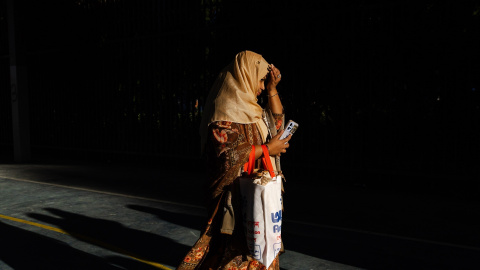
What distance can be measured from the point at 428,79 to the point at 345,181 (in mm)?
2199

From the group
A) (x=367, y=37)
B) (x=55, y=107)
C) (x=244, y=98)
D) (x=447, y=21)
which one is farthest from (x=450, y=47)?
(x=55, y=107)

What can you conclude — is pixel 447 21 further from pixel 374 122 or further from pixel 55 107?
pixel 55 107

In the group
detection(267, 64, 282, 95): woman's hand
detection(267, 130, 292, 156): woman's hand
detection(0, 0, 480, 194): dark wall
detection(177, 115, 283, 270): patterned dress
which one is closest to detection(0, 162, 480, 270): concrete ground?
detection(0, 0, 480, 194): dark wall

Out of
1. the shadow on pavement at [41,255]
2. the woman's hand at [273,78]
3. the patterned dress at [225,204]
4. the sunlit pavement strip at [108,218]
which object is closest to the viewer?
the patterned dress at [225,204]

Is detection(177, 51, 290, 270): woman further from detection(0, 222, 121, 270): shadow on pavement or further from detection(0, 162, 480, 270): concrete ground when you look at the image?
detection(0, 222, 121, 270): shadow on pavement

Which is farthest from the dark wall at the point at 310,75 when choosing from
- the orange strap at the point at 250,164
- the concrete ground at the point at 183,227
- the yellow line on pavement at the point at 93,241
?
the orange strap at the point at 250,164

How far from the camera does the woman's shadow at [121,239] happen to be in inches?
197

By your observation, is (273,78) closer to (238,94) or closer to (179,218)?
(238,94)

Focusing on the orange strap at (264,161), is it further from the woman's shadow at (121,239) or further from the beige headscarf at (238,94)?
the woman's shadow at (121,239)

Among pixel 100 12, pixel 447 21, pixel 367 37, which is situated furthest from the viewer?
pixel 100 12

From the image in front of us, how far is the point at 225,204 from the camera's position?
141 inches

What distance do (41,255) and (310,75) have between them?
562 cm

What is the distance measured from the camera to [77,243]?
5.53 meters

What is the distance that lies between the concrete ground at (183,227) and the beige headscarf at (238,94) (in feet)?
6.10
